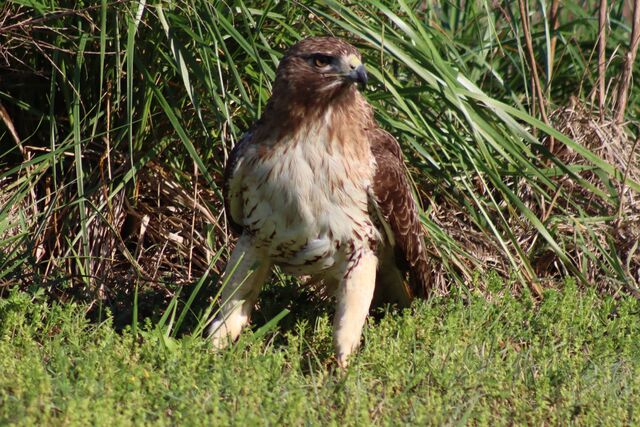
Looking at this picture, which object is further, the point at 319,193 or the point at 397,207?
the point at 397,207

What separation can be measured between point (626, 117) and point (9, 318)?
406 centimetres

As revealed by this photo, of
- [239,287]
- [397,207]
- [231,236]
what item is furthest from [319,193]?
[231,236]

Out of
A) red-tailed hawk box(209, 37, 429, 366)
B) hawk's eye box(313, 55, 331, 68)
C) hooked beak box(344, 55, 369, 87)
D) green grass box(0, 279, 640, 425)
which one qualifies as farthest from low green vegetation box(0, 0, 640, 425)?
hooked beak box(344, 55, 369, 87)

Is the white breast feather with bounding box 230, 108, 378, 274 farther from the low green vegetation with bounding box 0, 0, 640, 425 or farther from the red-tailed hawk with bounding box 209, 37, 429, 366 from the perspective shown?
the low green vegetation with bounding box 0, 0, 640, 425

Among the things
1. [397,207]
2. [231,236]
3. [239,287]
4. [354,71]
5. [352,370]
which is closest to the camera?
[352,370]

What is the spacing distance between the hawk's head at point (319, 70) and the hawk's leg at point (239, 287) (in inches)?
28.0

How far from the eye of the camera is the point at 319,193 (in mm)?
4574

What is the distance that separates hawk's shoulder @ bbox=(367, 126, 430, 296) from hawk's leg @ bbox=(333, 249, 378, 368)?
17 cm

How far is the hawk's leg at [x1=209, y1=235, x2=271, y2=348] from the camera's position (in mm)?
4840

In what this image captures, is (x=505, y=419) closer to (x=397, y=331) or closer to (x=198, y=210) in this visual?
(x=397, y=331)

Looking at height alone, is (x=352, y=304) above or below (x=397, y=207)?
below

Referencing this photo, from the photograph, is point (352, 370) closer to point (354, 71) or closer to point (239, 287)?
point (239, 287)

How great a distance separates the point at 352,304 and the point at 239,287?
1.68ft

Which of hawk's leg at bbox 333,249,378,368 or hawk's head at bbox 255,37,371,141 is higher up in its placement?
hawk's head at bbox 255,37,371,141
